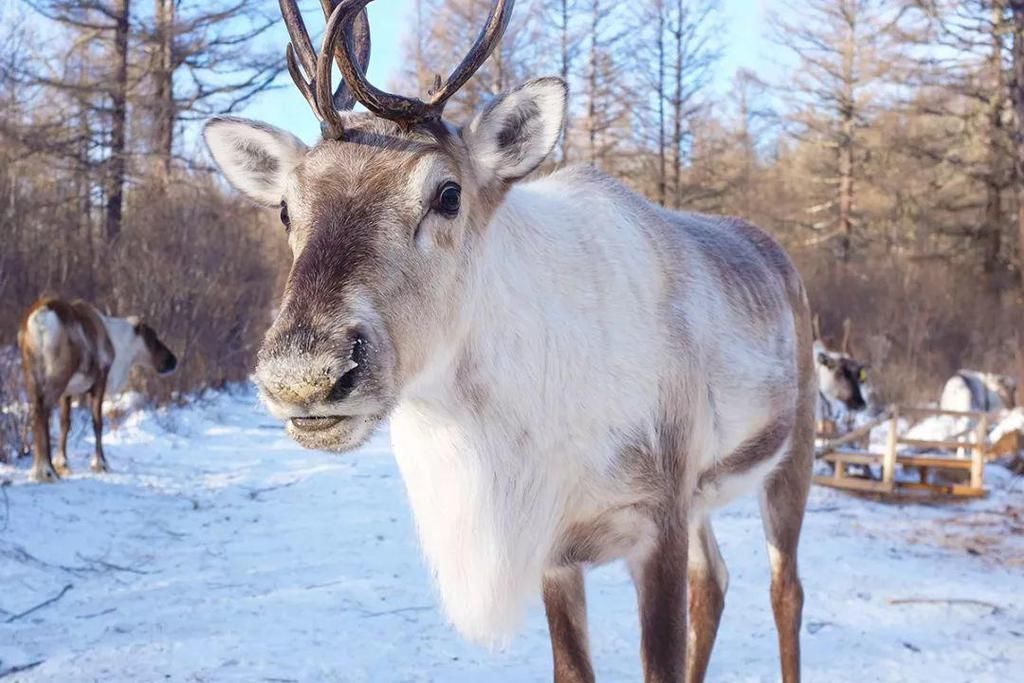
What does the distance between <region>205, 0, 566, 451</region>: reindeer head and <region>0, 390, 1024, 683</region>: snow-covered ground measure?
219 cm

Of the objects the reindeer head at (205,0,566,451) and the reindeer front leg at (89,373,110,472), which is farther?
the reindeer front leg at (89,373,110,472)

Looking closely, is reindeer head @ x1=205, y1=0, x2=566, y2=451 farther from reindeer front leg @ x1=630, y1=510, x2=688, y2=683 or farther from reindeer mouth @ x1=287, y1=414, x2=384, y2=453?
reindeer front leg @ x1=630, y1=510, x2=688, y2=683

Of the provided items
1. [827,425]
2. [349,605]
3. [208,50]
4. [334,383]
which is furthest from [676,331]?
[208,50]

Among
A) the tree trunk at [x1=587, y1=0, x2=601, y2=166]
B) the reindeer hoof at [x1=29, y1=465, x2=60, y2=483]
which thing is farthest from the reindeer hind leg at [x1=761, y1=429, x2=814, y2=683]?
the tree trunk at [x1=587, y1=0, x2=601, y2=166]

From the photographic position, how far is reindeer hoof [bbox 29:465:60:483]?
6.87m

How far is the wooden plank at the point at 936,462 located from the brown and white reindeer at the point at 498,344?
6049 mm

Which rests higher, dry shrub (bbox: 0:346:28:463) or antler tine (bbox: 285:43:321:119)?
antler tine (bbox: 285:43:321:119)

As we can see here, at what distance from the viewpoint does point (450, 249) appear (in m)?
2.17

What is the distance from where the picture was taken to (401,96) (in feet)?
7.20

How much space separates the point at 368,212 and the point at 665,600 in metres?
1.44

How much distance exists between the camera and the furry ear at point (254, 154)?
7.86 ft

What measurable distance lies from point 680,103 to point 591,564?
18.8 m

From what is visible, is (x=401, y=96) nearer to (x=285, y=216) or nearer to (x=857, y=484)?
(x=285, y=216)

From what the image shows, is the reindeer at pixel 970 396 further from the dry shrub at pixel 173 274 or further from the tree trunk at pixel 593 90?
the dry shrub at pixel 173 274
